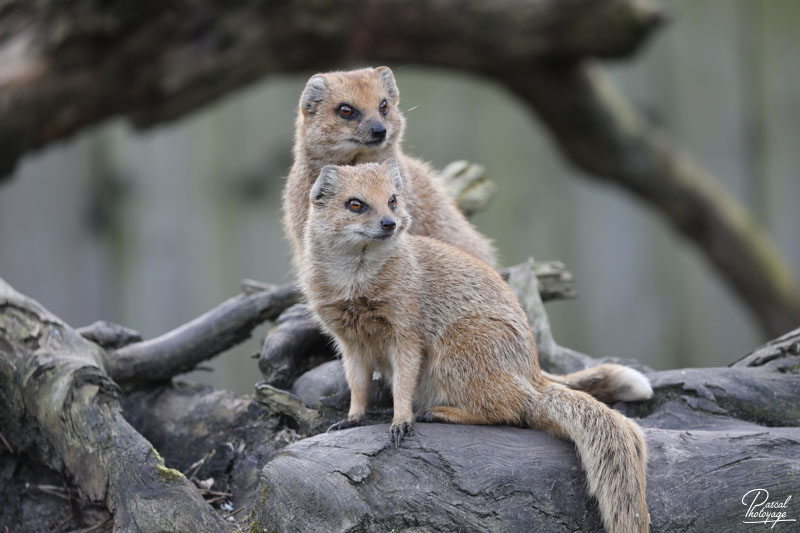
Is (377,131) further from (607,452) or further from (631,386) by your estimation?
(607,452)

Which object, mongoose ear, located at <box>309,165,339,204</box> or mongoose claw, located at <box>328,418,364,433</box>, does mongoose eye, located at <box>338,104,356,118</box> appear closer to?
mongoose ear, located at <box>309,165,339,204</box>

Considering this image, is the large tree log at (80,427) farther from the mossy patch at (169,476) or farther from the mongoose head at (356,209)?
the mongoose head at (356,209)

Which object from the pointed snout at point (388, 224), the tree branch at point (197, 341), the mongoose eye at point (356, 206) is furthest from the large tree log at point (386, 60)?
the pointed snout at point (388, 224)

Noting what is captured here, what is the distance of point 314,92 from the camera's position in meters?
6.21

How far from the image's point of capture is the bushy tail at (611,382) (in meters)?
5.51

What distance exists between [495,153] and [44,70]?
198 inches

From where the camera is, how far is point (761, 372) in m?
5.64

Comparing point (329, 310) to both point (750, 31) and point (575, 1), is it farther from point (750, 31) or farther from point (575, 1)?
point (750, 31)

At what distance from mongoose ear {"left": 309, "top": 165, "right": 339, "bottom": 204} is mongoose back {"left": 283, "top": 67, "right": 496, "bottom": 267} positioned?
0.96m

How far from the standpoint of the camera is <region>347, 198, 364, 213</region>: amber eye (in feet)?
16.4

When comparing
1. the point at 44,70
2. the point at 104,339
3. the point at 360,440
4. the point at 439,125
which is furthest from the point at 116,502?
the point at 439,125

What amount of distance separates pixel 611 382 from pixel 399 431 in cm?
159
